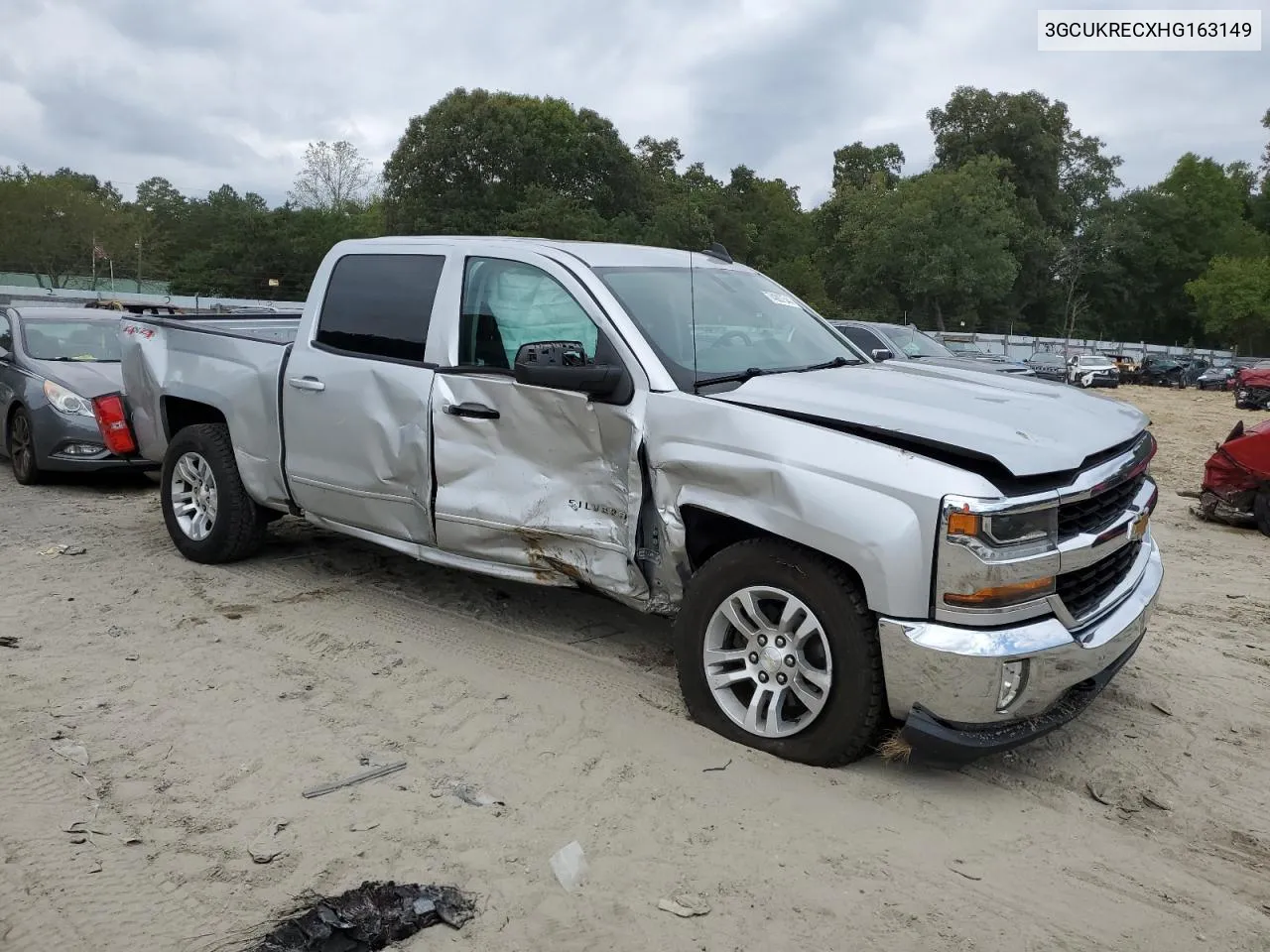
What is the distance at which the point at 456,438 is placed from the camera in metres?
4.72

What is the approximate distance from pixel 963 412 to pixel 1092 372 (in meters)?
37.8

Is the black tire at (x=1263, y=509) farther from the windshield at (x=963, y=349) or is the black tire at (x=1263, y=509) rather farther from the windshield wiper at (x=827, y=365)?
the windshield at (x=963, y=349)

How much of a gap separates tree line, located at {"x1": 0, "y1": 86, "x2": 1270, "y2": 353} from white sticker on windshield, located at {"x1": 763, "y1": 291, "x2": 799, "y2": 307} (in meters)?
34.5

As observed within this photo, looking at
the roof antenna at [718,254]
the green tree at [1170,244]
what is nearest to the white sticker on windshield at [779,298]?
the roof antenna at [718,254]

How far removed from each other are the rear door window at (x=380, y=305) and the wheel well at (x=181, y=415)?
136cm

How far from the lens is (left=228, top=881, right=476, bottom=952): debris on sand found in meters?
2.77

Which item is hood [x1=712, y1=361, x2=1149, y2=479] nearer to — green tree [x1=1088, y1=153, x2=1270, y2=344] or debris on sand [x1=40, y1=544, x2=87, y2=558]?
debris on sand [x1=40, y1=544, x2=87, y2=558]

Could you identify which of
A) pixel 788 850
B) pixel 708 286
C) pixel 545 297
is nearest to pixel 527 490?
pixel 545 297

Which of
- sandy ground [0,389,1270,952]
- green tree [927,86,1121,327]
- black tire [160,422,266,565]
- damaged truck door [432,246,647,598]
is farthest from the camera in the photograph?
green tree [927,86,1121,327]

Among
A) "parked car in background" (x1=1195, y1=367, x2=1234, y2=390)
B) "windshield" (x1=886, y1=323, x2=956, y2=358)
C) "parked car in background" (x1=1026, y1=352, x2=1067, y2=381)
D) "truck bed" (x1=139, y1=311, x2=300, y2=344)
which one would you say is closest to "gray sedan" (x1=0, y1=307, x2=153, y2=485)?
"truck bed" (x1=139, y1=311, x2=300, y2=344)

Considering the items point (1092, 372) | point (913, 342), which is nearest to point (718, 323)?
point (913, 342)

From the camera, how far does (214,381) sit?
6.06 m

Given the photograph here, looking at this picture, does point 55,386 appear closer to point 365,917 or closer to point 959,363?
point 365,917

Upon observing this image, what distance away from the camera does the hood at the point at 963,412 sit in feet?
11.4
